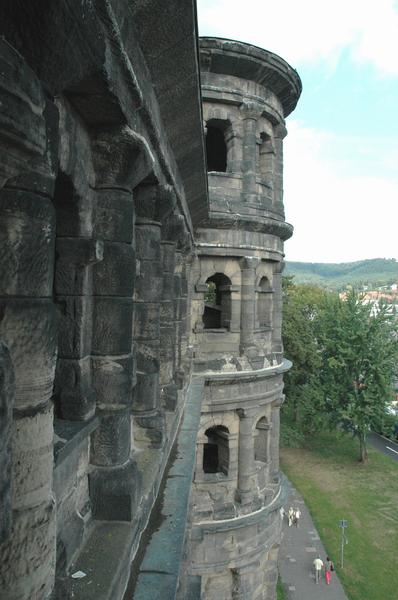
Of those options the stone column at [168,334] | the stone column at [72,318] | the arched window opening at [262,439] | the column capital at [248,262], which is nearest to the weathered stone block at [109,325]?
the stone column at [72,318]

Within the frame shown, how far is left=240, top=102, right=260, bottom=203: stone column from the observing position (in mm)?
11707

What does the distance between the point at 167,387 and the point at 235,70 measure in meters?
7.84

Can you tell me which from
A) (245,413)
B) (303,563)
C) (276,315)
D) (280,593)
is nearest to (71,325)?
(245,413)

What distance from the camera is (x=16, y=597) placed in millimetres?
1982

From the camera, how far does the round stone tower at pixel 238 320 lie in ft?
37.7

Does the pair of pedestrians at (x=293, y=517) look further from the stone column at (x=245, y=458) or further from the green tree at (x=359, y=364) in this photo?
the stone column at (x=245, y=458)

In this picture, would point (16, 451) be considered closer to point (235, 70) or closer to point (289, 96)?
point (235, 70)

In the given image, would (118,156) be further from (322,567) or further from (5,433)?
(322,567)

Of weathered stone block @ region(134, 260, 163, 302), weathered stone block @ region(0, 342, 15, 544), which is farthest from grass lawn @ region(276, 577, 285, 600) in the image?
weathered stone block @ region(0, 342, 15, 544)

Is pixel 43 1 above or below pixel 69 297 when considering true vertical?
above

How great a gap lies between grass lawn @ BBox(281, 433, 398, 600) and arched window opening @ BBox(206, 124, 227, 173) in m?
13.3

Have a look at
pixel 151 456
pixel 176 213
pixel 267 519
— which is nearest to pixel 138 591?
pixel 151 456

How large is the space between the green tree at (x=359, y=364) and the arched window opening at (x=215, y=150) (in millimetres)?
11472

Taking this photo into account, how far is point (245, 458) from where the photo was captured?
12141mm
